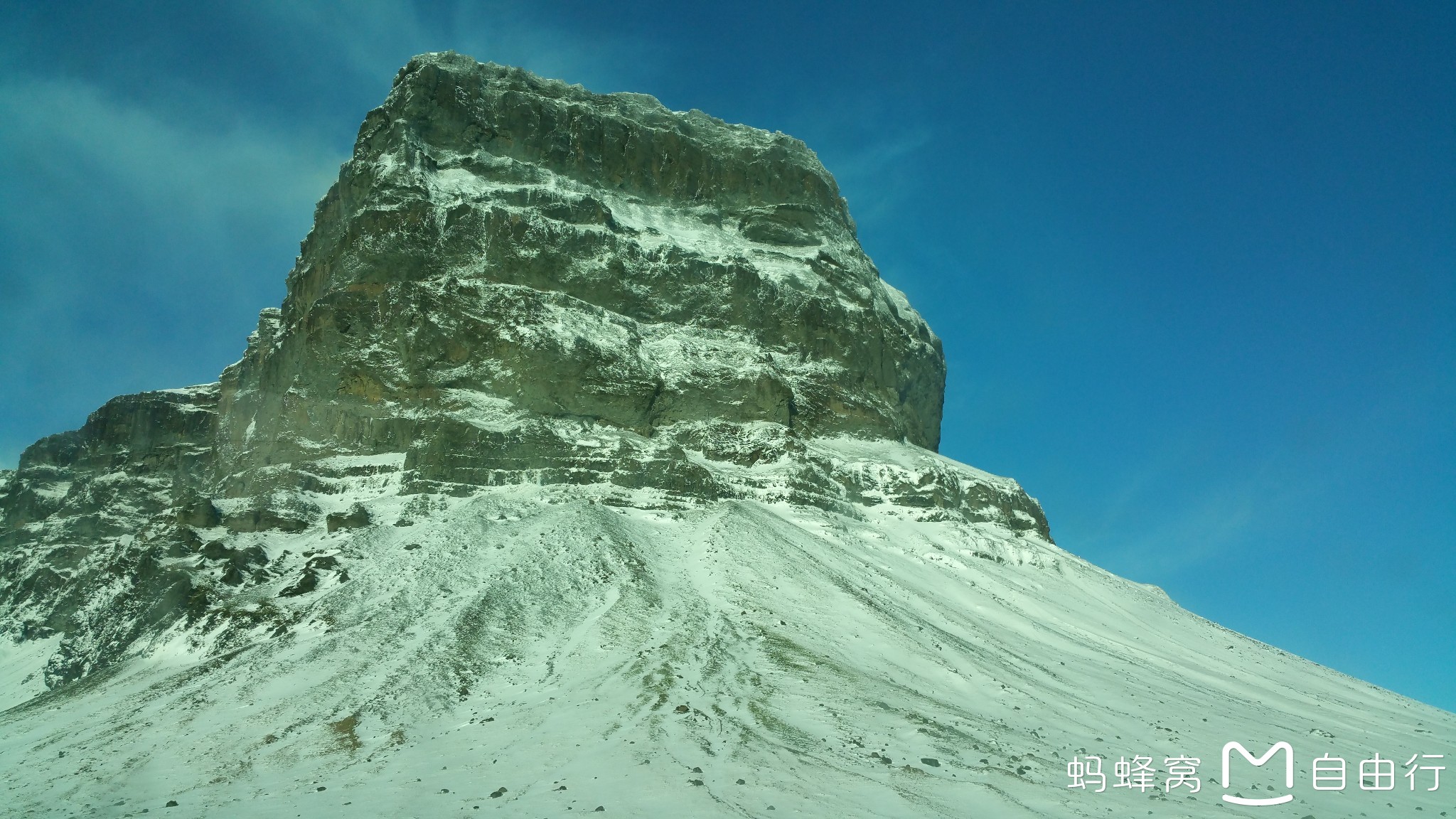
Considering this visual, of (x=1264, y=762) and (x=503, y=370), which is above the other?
(x=503, y=370)

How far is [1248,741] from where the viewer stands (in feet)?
109

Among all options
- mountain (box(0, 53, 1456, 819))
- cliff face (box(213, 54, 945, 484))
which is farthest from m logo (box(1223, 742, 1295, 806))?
cliff face (box(213, 54, 945, 484))

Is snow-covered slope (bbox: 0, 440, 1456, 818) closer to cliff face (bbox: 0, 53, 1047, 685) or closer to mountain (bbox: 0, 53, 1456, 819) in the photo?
mountain (bbox: 0, 53, 1456, 819)

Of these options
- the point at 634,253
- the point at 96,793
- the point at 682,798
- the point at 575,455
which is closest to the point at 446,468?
the point at 575,455

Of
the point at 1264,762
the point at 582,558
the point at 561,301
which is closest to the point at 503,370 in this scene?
the point at 561,301

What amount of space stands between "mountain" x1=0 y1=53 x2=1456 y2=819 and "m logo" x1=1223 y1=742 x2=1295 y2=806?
356mm

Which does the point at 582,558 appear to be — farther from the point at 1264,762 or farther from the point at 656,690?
the point at 1264,762

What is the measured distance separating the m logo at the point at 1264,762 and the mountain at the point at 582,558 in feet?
1.17

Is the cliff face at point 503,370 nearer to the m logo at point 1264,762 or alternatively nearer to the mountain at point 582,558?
the mountain at point 582,558

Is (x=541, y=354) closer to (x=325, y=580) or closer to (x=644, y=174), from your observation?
(x=325, y=580)

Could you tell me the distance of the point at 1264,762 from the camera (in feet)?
99.5

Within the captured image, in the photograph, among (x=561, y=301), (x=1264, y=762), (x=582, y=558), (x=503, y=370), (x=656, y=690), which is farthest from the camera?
(x=561, y=301)

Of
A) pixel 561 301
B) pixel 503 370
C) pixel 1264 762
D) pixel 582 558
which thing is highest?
pixel 561 301

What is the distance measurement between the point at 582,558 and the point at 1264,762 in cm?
2719
